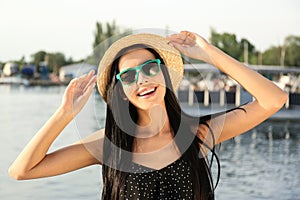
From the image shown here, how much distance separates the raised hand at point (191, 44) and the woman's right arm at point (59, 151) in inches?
12.8

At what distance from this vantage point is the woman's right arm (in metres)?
2.10

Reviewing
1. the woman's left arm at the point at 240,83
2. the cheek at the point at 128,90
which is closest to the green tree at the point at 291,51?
the woman's left arm at the point at 240,83

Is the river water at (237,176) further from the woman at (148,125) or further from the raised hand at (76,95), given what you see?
the raised hand at (76,95)

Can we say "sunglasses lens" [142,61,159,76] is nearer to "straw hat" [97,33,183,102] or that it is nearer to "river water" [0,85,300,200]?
"straw hat" [97,33,183,102]

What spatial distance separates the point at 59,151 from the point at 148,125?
1.07 feet

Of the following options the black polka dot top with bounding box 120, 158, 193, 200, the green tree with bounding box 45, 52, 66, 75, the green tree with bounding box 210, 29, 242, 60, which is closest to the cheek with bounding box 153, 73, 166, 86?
the black polka dot top with bounding box 120, 158, 193, 200

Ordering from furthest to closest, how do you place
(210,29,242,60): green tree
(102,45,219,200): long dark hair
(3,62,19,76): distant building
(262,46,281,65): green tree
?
(3,62,19,76): distant building → (262,46,281,65): green tree → (210,29,242,60): green tree → (102,45,219,200): long dark hair

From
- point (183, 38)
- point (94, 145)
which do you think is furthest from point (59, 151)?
point (183, 38)

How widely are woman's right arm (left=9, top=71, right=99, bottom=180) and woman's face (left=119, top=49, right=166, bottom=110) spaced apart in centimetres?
12

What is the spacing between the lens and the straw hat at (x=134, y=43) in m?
2.23

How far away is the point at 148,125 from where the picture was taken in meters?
2.31

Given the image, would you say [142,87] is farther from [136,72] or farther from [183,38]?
[183,38]

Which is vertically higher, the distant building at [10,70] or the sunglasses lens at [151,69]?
the sunglasses lens at [151,69]

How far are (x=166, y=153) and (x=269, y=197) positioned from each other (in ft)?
18.3
